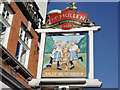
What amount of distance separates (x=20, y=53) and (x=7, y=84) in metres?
3.77

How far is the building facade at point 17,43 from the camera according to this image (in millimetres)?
12430

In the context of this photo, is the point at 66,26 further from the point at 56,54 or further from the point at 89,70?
the point at 89,70

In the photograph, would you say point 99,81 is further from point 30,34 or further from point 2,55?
point 30,34

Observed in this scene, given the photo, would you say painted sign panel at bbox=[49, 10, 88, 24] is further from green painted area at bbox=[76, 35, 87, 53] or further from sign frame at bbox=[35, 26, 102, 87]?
green painted area at bbox=[76, 35, 87, 53]

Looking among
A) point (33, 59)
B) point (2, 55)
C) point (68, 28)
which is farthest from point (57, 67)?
point (33, 59)

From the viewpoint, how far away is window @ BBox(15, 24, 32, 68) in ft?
51.0

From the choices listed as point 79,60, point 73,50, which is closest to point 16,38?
point 73,50

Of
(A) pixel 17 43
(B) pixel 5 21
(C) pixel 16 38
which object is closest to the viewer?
(B) pixel 5 21

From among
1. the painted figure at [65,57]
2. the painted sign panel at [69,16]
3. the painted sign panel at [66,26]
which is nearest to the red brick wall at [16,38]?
the painted sign panel at [69,16]

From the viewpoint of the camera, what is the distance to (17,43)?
14.8 meters

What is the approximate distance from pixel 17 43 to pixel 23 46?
1.45 m

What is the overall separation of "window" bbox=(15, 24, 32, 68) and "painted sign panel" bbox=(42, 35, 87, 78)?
3.94 meters

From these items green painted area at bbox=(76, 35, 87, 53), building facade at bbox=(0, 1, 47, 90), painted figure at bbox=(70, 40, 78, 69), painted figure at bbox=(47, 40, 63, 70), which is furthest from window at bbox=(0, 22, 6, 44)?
green painted area at bbox=(76, 35, 87, 53)

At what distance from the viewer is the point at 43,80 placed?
10727 millimetres
